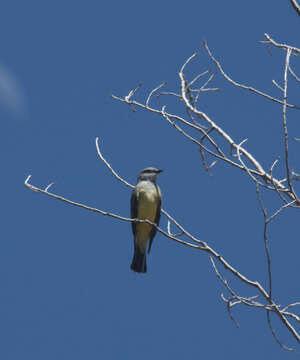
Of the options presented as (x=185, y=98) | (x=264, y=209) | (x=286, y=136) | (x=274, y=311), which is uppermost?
(x=185, y=98)

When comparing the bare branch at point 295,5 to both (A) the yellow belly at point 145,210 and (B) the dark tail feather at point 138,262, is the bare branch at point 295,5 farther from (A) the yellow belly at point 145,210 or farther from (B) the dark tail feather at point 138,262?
(B) the dark tail feather at point 138,262

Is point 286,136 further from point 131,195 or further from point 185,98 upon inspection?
point 131,195

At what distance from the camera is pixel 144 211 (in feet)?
25.7

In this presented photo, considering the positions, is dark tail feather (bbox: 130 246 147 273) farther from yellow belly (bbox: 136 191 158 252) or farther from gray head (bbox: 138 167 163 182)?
gray head (bbox: 138 167 163 182)

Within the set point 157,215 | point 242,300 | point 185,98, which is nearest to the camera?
point 242,300

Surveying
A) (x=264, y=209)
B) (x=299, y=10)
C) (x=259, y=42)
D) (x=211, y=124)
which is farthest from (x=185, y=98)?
(x=264, y=209)

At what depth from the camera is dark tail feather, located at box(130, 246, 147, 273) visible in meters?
7.75

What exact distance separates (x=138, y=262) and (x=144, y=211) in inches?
22.6

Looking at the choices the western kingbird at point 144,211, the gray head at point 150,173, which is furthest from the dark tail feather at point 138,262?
the gray head at point 150,173

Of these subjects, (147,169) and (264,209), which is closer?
(264,209)

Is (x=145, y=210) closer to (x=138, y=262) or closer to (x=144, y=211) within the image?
(x=144, y=211)

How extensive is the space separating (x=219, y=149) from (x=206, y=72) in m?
0.89

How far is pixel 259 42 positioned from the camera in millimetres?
4414

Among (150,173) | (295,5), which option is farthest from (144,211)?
(295,5)
